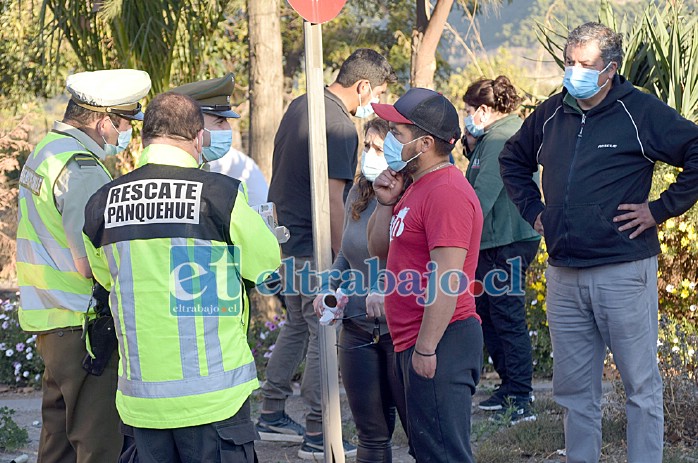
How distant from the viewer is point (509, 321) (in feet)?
19.4

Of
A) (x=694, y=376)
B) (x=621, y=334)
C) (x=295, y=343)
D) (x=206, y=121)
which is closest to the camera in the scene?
(x=621, y=334)

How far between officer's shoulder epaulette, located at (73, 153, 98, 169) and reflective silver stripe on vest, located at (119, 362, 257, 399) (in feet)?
3.48

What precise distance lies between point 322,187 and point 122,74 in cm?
102

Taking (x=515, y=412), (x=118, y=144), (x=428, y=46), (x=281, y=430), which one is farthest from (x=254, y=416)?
(x=428, y=46)

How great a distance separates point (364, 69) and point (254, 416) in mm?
2473

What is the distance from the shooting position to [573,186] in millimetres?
4289

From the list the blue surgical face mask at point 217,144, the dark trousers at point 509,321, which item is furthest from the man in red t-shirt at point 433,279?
the dark trousers at point 509,321

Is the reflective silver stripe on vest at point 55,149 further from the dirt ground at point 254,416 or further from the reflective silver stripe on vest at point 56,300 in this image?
the dirt ground at point 254,416

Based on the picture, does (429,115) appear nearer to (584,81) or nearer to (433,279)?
(433,279)

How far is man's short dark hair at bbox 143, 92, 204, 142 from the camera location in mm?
3303

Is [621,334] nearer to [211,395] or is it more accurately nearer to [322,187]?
[322,187]

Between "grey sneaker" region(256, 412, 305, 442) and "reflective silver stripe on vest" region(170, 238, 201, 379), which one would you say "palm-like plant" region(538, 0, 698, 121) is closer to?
"grey sneaker" region(256, 412, 305, 442)

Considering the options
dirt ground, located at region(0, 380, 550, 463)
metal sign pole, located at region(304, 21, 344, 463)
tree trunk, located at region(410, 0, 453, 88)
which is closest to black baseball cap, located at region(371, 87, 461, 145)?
metal sign pole, located at region(304, 21, 344, 463)

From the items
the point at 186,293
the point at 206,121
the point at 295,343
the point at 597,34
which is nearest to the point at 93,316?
the point at 186,293
